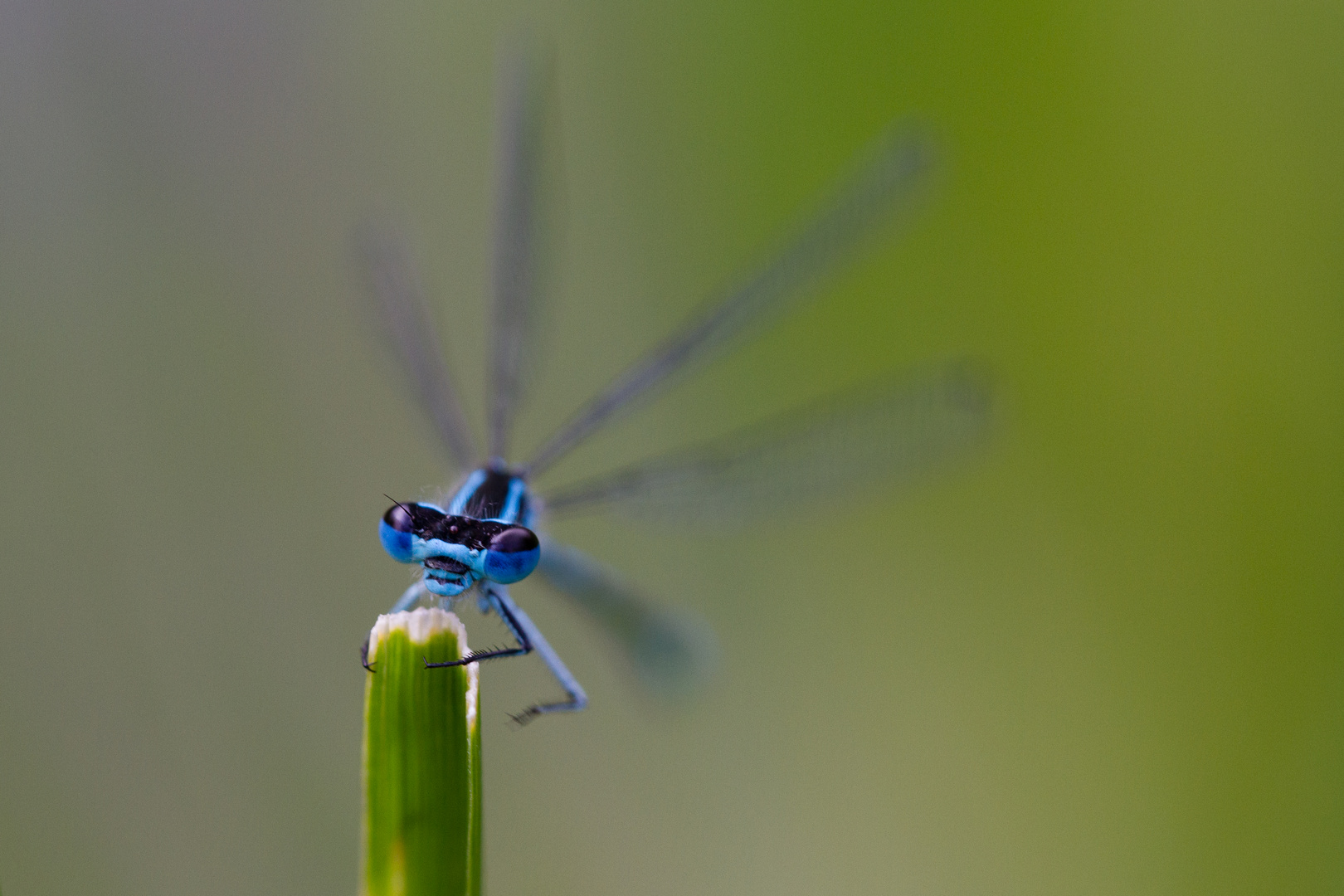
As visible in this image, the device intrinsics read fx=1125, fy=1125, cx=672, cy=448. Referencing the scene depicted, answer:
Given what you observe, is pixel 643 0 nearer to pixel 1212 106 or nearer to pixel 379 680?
pixel 1212 106

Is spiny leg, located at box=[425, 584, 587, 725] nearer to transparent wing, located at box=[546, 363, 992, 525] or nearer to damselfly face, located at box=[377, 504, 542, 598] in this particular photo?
damselfly face, located at box=[377, 504, 542, 598]

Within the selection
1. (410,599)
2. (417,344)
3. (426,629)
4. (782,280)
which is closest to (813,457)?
(782,280)

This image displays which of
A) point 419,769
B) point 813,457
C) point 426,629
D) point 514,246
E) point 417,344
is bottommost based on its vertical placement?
point 419,769

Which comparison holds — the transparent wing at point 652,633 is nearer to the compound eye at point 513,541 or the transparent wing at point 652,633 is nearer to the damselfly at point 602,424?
the damselfly at point 602,424

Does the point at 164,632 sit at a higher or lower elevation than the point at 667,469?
lower

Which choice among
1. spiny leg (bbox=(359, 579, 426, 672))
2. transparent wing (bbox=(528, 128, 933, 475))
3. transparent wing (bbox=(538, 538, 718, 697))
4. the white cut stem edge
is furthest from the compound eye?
transparent wing (bbox=(538, 538, 718, 697))

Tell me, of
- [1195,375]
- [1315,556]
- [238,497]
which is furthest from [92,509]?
[1315,556]

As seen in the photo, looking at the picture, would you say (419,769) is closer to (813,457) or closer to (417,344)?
(417,344)
